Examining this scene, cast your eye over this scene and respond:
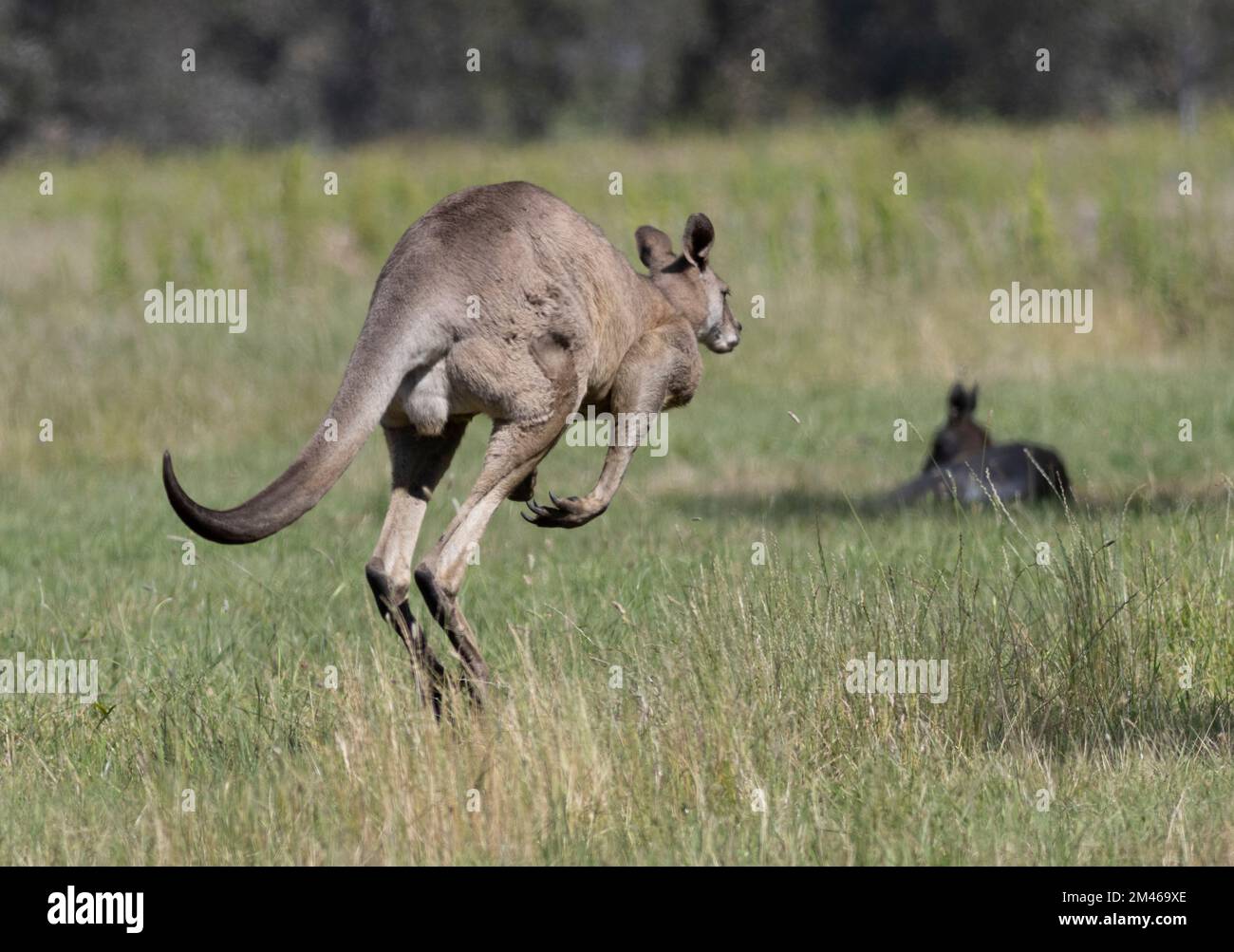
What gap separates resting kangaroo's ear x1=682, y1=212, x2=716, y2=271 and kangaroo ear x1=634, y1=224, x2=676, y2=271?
142 millimetres

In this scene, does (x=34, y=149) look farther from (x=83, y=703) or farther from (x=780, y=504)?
(x=83, y=703)

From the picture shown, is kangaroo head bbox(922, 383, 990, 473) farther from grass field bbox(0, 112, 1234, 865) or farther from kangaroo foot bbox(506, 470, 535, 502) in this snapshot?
kangaroo foot bbox(506, 470, 535, 502)

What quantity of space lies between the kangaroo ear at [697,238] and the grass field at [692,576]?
124 cm

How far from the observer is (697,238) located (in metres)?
7.16

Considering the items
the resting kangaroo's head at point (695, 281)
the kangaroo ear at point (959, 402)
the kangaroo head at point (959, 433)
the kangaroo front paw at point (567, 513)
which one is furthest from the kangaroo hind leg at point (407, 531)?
the kangaroo ear at point (959, 402)

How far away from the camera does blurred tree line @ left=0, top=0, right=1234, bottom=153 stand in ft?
128

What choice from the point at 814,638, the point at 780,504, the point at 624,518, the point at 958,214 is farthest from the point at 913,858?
the point at 958,214

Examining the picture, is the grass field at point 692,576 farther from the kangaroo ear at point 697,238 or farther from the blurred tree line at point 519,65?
the blurred tree line at point 519,65

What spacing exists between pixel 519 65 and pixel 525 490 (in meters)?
43.6

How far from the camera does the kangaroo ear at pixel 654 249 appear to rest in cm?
732

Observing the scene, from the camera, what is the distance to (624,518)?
1083 cm

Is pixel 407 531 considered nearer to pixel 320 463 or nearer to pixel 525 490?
pixel 525 490

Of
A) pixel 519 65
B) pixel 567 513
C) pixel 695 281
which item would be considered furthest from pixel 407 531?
pixel 519 65

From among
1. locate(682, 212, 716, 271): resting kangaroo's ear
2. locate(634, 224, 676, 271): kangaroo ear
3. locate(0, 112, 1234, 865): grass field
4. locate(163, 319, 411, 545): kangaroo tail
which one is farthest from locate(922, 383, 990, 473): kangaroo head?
locate(163, 319, 411, 545): kangaroo tail
